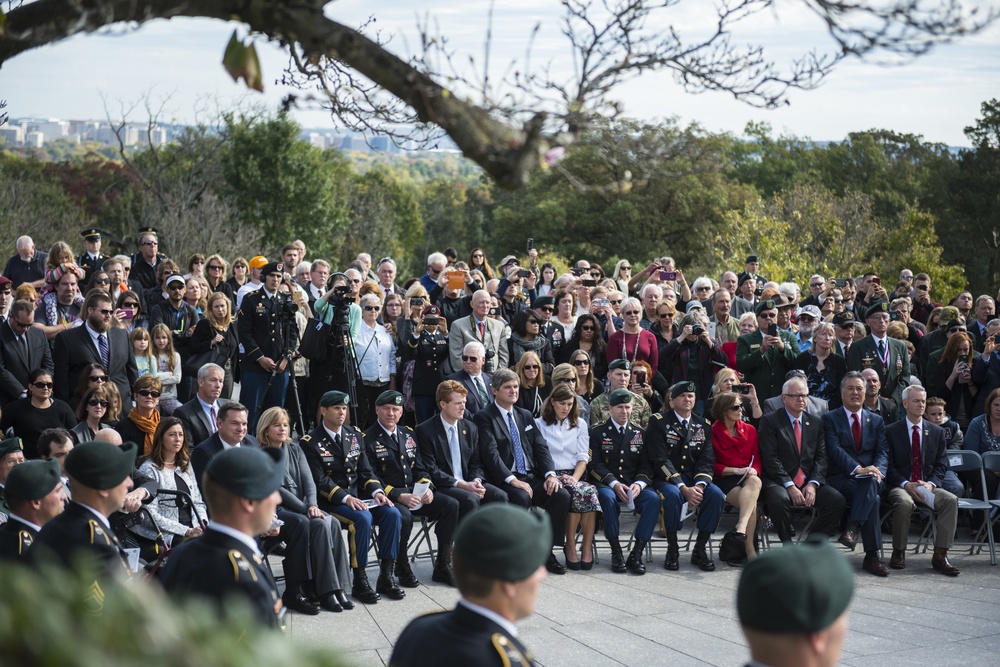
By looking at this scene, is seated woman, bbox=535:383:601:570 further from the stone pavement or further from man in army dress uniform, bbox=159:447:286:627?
man in army dress uniform, bbox=159:447:286:627

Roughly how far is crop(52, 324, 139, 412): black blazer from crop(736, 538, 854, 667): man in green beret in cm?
831

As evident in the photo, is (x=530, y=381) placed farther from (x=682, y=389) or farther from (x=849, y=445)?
(x=849, y=445)

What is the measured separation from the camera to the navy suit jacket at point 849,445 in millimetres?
10219

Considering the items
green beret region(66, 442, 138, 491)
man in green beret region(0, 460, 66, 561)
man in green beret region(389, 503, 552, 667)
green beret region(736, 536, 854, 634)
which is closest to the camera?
green beret region(736, 536, 854, 634)

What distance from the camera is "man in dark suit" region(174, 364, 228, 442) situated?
9023mm

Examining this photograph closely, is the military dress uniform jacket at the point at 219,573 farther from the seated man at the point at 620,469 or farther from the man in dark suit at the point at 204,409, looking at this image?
the seated man at the point at 620,469

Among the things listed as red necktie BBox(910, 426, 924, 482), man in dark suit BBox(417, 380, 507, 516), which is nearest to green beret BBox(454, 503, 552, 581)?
man in dark suit BBox(417, 380, 507, 516)

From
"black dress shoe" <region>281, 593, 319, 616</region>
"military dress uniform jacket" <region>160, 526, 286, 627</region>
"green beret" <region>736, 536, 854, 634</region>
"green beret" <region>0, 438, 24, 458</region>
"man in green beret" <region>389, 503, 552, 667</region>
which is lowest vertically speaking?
"black dress shoe" <region>281, 593, 319, 616</region>

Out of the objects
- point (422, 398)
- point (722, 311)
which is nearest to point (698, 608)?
point (422, 398)

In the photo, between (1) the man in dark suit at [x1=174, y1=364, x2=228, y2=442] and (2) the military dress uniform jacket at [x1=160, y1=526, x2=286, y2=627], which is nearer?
(2) the military dress uniform jacket at [x1=160, y1=526, x2=286, y2=627]

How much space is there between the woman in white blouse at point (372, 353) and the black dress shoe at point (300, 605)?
3699mm

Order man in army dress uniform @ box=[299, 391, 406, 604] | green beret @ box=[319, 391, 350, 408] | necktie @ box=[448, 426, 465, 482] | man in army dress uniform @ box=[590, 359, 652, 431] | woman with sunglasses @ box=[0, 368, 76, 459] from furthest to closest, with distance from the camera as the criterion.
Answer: man in army dress uniform @ box=[590, 359, 652, 431], necktie @ box=[448, 426, 465, 482], woman with sunglasses @ box=[0, 368, 76, 459], green beret @ box=[319, 391, 350, 408], man in army dress uniform @ box=[299, 391, 406, 604]

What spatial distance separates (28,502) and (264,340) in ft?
20.3

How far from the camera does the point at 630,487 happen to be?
32.3ft
